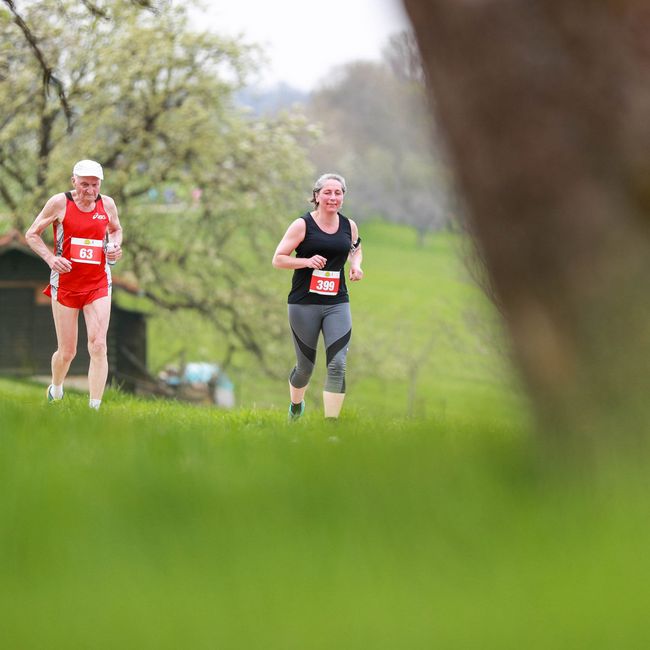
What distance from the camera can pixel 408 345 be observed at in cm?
4909

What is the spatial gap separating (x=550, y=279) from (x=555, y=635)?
44.6 inches

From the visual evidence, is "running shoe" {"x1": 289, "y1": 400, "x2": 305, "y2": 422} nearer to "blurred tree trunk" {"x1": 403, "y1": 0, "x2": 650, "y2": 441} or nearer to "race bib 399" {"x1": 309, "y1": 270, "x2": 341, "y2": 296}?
"race bib 399" {"x1": 309, "y1": 270, "x2": 341, "y2": 296}

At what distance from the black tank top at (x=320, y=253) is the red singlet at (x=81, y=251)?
6.18 feet

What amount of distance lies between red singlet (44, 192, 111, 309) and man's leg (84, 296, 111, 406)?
9cm

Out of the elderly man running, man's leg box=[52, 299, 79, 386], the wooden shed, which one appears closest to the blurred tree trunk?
the elderly man running

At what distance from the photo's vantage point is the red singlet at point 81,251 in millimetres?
9781

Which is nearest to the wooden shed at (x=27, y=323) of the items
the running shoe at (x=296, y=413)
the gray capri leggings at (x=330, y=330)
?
the running shoe at (x=296, y=413)

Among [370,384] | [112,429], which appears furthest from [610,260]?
[370,384]

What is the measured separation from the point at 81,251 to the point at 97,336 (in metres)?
0.80

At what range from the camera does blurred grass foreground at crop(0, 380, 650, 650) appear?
97.4 inches

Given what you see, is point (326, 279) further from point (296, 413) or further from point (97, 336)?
point (97, 336)

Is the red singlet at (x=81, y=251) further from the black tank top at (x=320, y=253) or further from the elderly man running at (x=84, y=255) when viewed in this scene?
the black tank top at (x=320, y=253)

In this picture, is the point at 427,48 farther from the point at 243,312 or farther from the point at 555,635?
the point at 243,312

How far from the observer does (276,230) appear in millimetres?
31953
